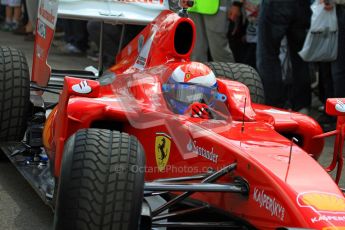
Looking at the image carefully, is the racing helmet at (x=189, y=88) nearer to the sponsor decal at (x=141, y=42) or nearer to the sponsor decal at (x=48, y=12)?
the sponsor decal at (x=141, y=42)

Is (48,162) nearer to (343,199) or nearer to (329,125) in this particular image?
(343,199)

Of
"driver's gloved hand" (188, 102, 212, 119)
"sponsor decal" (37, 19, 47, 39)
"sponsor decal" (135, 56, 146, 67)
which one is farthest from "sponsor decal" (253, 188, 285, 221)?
"sponsor decal" (37, 19, 47, 39)

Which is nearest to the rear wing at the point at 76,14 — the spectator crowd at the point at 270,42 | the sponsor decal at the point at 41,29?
the sponsor decal at the point at 41,29

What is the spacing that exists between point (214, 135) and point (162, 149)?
1.20 feet

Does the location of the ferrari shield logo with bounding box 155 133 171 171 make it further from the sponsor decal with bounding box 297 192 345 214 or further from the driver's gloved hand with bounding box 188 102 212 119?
the sponsor decal with bounding box 297 192 345 214

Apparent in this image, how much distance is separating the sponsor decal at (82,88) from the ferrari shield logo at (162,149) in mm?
517

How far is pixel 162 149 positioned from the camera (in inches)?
179

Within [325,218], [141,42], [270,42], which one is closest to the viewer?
[325,218]

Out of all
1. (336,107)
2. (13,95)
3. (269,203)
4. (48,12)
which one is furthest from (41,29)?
(269,203)

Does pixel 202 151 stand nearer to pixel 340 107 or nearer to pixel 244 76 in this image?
pixel 340 107

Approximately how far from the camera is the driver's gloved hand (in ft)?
15.3

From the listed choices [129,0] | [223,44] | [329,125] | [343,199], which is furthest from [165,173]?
[223,44]

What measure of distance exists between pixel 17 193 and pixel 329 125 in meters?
3.64

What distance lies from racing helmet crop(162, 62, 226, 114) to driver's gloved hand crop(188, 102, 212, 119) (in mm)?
53
